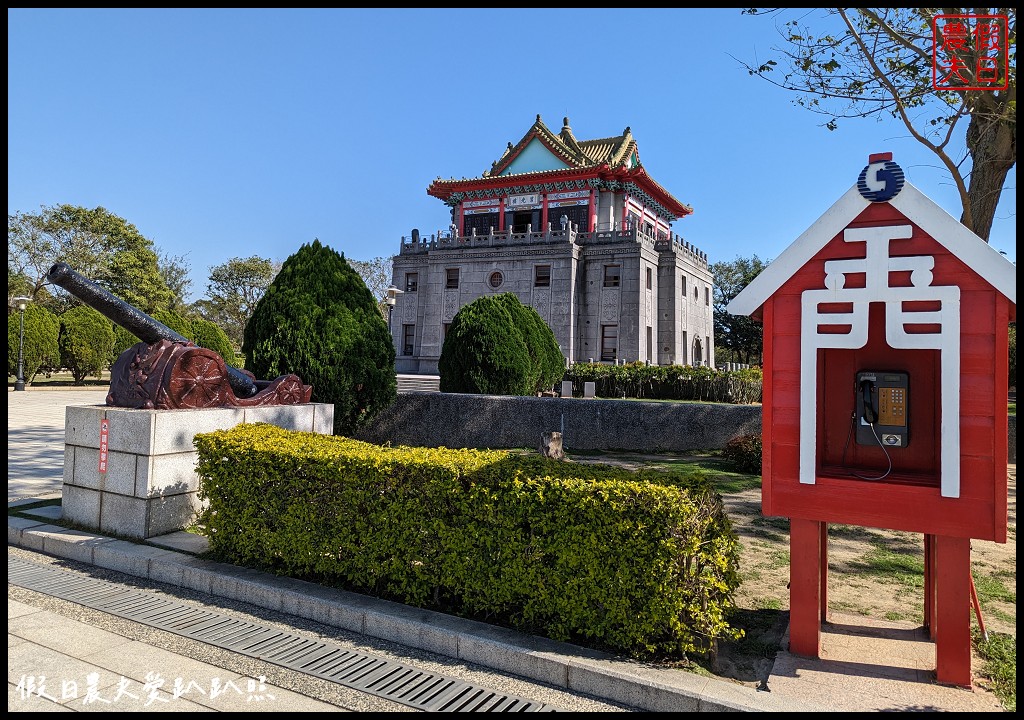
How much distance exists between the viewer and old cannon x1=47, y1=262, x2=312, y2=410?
22.7 feet

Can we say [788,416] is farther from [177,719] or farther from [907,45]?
[907,45]

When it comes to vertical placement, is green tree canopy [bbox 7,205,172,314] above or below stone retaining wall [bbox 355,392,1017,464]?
above

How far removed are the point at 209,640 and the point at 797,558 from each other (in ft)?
14.0

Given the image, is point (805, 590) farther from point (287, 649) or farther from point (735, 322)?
point (735, 322)

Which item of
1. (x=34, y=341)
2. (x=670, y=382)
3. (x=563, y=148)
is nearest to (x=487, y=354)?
(x=670, y=382)

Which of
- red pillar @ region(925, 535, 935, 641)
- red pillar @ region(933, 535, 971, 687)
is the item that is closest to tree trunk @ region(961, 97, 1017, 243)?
red pillar @ region(925, 535, 935, 641)

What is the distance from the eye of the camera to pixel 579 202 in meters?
36.4

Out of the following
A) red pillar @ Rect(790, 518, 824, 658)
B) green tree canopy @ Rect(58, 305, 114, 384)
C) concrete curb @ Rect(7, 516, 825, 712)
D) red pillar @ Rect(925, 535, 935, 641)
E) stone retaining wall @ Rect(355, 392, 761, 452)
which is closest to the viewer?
concrete curb @ Rect(7, 516, 825, 712)

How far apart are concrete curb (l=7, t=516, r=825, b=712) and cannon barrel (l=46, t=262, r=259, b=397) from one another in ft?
8.28

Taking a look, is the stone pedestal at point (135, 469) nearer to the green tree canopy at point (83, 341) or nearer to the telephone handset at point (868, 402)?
the telephone handset at point (868, 402)

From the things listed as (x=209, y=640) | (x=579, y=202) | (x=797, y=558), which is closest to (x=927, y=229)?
(x=797, y=558)

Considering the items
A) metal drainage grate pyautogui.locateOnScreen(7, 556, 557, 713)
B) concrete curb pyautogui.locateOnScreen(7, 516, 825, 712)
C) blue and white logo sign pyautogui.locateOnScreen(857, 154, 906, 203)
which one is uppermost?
blue and white logo sign pyautogui.locateOnScreen(857, 154, 906, 203)

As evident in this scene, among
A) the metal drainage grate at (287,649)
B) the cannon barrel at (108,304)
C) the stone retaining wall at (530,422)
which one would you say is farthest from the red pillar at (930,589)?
the stone retaining wall at (530,422)

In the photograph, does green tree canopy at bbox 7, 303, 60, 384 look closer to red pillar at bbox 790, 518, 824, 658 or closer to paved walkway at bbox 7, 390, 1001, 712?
paved walkway at bbox 7, 390, 1001, 712
